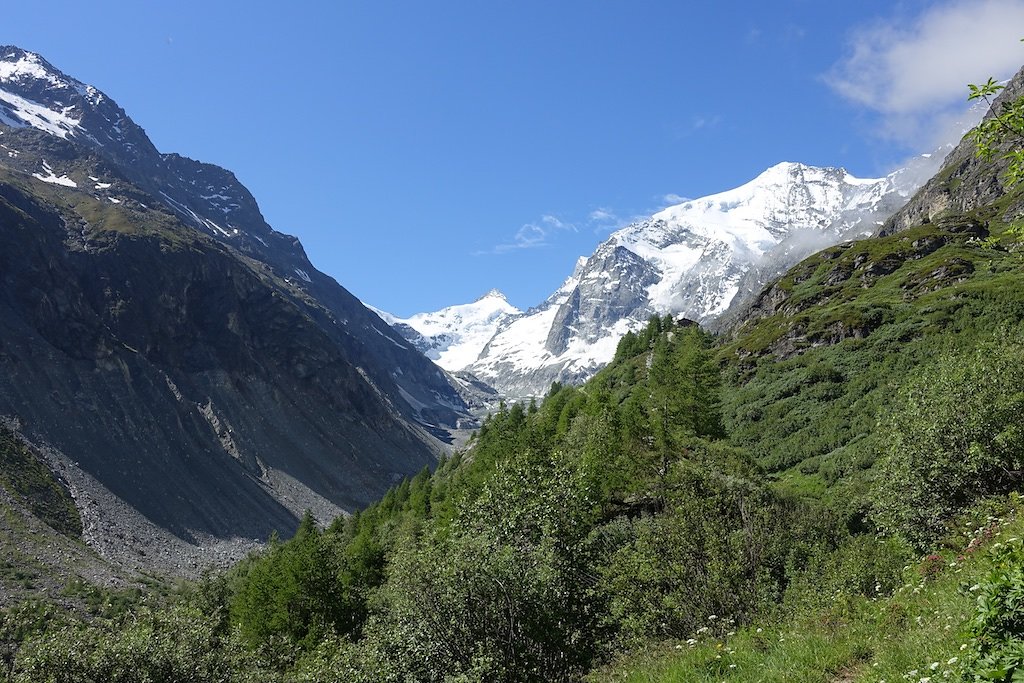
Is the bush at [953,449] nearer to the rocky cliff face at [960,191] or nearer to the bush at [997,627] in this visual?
the bush at [997,627]

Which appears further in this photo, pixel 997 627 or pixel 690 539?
pixel 690 539


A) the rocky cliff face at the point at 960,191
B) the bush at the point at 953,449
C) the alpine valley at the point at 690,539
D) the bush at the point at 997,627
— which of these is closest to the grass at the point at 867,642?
the alpine valley at the point at 690,539

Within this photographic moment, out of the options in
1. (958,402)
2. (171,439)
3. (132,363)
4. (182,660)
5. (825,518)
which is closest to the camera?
(958,402)

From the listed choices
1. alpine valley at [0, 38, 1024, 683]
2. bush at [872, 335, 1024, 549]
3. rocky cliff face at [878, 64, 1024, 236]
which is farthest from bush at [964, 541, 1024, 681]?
rocky cliff face at [878, 64, 1024, 236]

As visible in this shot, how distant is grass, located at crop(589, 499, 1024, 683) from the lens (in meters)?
9.66

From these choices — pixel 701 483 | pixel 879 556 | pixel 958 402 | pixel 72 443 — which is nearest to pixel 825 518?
pixel 879 556

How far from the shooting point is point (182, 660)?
107 ft

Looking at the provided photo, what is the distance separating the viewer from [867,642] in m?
11.5

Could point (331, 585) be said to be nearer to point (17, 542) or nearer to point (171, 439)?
point (17, 542)

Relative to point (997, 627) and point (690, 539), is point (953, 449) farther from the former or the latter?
point (997, 627)

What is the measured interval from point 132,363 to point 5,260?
139 ft

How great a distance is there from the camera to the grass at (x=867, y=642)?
9.66 m

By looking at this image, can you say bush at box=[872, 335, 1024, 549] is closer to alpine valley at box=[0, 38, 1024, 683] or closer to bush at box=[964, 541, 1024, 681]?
alpine valley at box=[0, 38, 1024, 683]

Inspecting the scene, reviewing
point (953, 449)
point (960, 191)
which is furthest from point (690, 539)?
point (960, 191)
